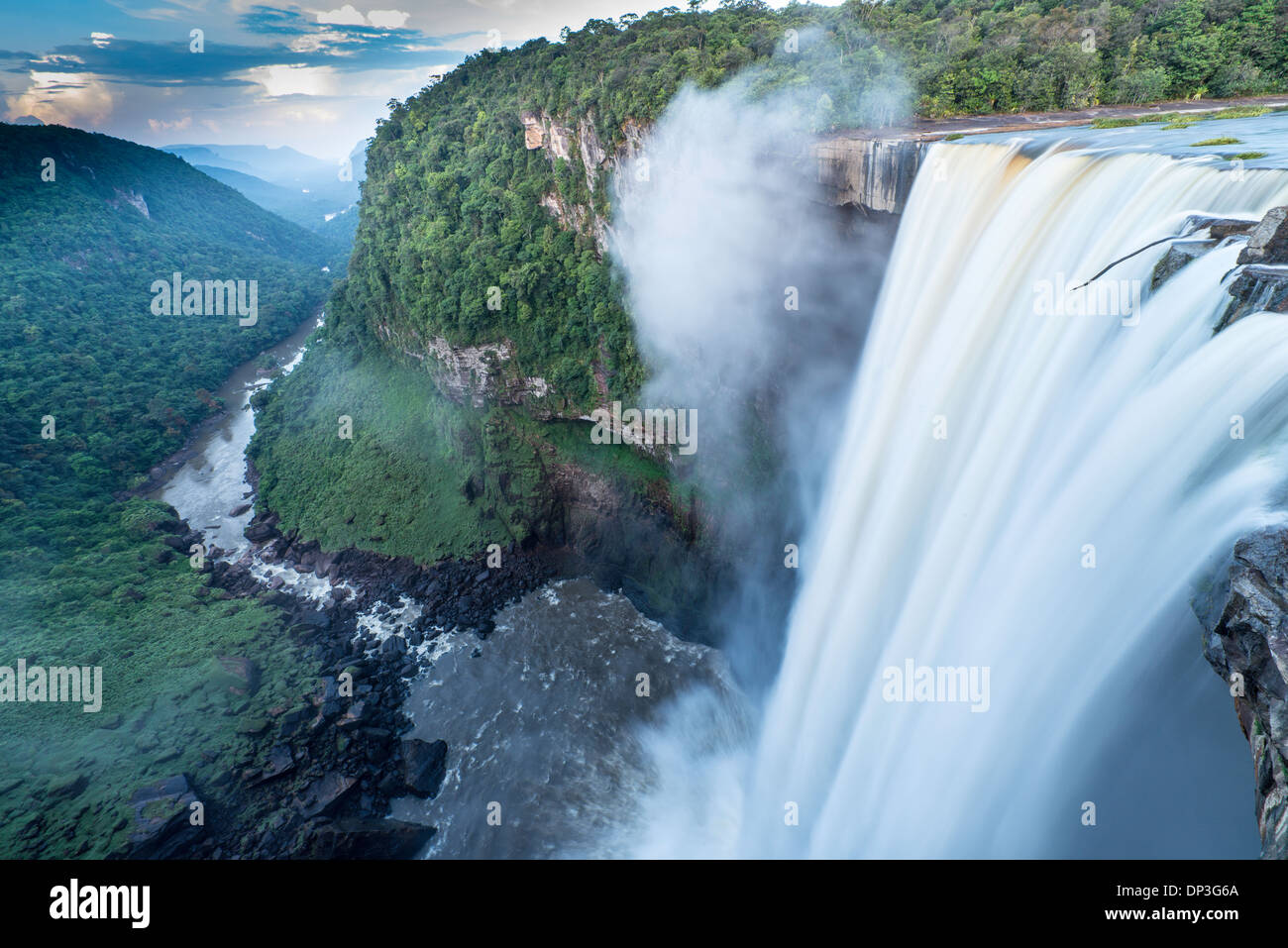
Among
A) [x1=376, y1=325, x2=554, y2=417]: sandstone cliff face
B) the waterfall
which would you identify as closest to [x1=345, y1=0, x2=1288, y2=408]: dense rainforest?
Result: [x1=376, y1=325, x2=554, y2=417]: sandstone cliff face

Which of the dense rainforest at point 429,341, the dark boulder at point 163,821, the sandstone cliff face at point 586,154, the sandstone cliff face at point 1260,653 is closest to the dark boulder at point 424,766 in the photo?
the dark boulder at point 163,821

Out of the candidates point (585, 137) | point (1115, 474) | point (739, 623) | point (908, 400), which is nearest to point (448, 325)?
point (585, 137)

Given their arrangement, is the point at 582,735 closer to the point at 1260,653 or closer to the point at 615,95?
the point at 1260,653

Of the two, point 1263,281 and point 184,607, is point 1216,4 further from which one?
point 184,607

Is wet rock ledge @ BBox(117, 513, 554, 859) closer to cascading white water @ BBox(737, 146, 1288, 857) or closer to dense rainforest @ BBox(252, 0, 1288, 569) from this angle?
dense rainforest @ BBox(252, 0, 1288, 569)

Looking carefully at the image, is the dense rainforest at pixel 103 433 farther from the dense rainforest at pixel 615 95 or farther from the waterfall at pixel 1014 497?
the waterfall at pixel 1014 497

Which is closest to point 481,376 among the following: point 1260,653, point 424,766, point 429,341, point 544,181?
point 429,341
